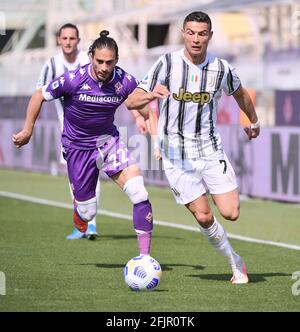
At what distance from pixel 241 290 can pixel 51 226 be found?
5683 mm

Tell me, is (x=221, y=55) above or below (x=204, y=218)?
above

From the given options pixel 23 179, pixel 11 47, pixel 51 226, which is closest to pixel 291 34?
pixel 23 179

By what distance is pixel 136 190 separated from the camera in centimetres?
1053

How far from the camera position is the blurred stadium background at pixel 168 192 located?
955 cm

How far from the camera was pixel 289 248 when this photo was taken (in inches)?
512

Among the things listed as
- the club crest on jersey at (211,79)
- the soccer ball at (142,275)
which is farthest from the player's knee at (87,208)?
the club crest on jersey at (211,79)

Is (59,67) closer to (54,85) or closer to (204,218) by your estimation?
(54,85)

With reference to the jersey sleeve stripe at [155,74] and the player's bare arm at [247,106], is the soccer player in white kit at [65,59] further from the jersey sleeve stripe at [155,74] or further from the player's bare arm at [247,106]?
the jersey sleeve stripe at [155,74]

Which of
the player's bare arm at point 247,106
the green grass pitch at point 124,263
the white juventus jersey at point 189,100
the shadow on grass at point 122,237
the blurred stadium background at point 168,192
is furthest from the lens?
the shadow on grass at point 122,237

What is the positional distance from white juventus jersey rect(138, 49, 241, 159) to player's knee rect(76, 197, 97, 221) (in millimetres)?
1290

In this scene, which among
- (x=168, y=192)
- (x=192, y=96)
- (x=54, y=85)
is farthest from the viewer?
(x=168, y=192)

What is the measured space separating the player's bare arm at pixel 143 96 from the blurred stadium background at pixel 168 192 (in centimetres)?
156

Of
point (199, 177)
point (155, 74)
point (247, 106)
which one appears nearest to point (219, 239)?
point (199, 177)

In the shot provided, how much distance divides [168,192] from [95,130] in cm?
1038
